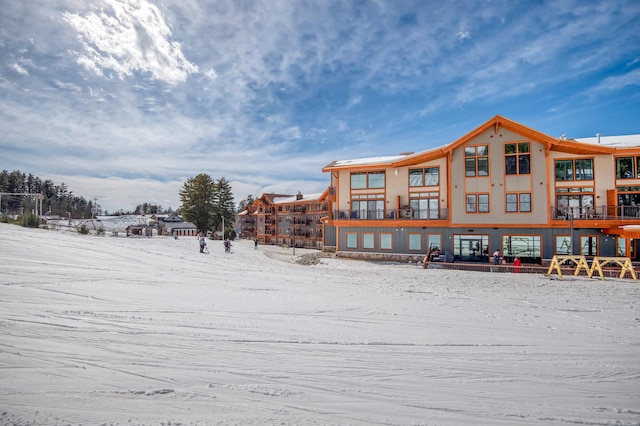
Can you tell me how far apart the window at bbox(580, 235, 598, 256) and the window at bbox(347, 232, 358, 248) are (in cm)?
1743

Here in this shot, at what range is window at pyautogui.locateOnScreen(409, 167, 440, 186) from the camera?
28.8 metres

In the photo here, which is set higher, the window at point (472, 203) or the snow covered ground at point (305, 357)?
the window at point (472, 203)

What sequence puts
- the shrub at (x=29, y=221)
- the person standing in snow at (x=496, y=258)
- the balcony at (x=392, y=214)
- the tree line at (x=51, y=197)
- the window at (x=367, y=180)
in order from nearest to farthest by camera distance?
the person standing in snow at (x=496, y=258)
the shrub at (x=29, y=221)
the balcony at (x=392, y=214)
the window at (x=367, y=180)
the tree line at (x=51, y=197)

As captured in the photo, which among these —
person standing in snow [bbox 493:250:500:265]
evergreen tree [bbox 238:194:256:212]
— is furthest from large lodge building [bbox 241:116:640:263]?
evergreen tree [bbox 238:194:256:212]

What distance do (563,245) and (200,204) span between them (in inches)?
2244

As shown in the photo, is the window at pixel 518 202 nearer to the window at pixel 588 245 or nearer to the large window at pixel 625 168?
the window at pixel 588 245

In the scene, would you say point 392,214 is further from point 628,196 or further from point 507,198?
point 628,196

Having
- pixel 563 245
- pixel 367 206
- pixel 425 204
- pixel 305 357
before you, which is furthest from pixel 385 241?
pixel 305 357

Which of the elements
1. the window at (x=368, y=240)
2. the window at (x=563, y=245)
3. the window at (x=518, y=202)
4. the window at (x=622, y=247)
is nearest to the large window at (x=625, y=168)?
the window at (x=622, y=247)

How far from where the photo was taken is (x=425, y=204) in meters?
29.1

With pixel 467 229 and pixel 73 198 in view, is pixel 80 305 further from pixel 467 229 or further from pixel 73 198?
pixel 73 198

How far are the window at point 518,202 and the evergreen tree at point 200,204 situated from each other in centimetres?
5292

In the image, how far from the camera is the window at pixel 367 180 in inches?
1223

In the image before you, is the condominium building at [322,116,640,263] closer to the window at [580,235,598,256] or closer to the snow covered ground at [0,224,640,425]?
the window at [580,235,598,256]
